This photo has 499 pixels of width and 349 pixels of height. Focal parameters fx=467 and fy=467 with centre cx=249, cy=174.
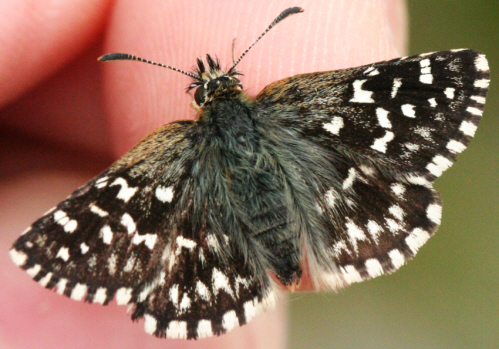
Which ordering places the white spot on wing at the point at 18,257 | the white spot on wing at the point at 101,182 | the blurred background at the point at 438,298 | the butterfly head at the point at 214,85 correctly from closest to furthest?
the white spot on wing at the point at 18,257 → the white spot on wing at the point at 101,182 → the butterfly head at the point at 214,85 → the blurred background at the point at 438,298

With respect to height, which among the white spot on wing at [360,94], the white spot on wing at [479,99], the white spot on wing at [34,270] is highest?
the white spot on wing at [360,94]

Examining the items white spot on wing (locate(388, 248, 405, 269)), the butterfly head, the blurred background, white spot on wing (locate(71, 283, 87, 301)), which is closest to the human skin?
the butterfly head

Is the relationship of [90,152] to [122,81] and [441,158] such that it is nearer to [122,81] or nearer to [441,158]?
[122,81]

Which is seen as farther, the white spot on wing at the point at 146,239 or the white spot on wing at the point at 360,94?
A: the white spot on wing at the point at 360,94

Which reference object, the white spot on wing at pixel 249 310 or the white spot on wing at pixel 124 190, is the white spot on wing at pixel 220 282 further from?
the white spot on wing at pixel 124 190

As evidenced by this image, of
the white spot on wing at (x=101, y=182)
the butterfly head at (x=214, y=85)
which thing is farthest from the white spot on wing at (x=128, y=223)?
the butterfly head at (x=214, y=85)

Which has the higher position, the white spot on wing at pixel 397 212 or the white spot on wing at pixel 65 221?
the white spot on wing at pixel 65 221

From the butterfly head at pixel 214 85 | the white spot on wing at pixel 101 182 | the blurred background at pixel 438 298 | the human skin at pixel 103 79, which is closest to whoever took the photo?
the white spot on wing at pixel 101 182

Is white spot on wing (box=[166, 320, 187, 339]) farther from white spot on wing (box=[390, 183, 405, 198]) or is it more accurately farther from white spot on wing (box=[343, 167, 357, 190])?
white spot on wing (box=[390, 183, 405, 198])
